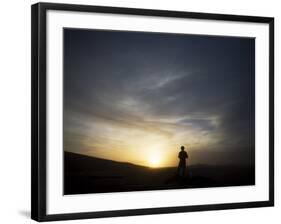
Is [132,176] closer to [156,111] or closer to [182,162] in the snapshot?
[182,162]

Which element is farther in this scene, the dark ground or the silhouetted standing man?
the silhouetted standing man

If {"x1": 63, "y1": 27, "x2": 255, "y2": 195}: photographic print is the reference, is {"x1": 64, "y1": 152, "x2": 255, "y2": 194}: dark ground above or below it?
below

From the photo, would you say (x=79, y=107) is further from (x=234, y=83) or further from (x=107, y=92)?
(x=234, y=83)

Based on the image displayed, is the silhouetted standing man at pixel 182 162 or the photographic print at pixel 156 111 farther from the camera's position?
the silhouetted standing man at pixel 182 162

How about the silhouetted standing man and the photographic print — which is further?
the silhouetted standing man

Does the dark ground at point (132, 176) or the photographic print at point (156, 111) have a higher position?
the photographic print at point (156, 111)
